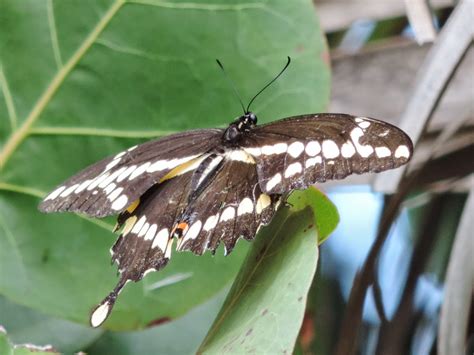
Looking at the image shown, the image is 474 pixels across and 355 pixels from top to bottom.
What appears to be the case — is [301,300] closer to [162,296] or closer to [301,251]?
[301,251]

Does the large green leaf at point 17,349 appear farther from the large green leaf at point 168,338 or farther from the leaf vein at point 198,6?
the leaf vein at point 198,6

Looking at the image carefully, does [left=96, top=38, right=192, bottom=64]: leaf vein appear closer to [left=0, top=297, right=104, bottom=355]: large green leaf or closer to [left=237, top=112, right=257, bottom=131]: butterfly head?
[left=237, top=112, right=257, bottom=131]: butterfly head

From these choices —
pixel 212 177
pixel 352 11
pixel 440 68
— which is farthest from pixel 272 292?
pixel 352 11

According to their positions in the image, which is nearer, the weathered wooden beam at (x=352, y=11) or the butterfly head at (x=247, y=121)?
the butterfly head at (x=247, y=121)

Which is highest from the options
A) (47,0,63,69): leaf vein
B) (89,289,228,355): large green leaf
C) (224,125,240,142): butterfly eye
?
(47,0,63,69): leaf vein

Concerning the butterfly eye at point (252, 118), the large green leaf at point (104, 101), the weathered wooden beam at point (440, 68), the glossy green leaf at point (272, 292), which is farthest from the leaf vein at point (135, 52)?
the weathered wooden beam at point (440, 68)

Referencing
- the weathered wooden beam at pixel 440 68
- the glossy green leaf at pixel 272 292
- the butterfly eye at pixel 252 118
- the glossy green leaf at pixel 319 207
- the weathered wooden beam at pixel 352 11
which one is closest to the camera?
the glossy green leaf at pixel 272 292

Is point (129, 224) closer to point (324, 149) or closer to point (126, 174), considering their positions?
point (126, 174)

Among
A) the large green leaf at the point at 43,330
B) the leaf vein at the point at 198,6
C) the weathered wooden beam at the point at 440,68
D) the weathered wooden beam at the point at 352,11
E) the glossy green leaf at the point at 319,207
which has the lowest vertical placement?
the large green leaf at the point at 43,330

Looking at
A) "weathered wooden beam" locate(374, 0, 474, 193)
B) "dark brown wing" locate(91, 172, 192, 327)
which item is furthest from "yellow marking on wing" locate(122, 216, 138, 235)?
"weathered wooden beam" locate(374, 0, 474, 193)
